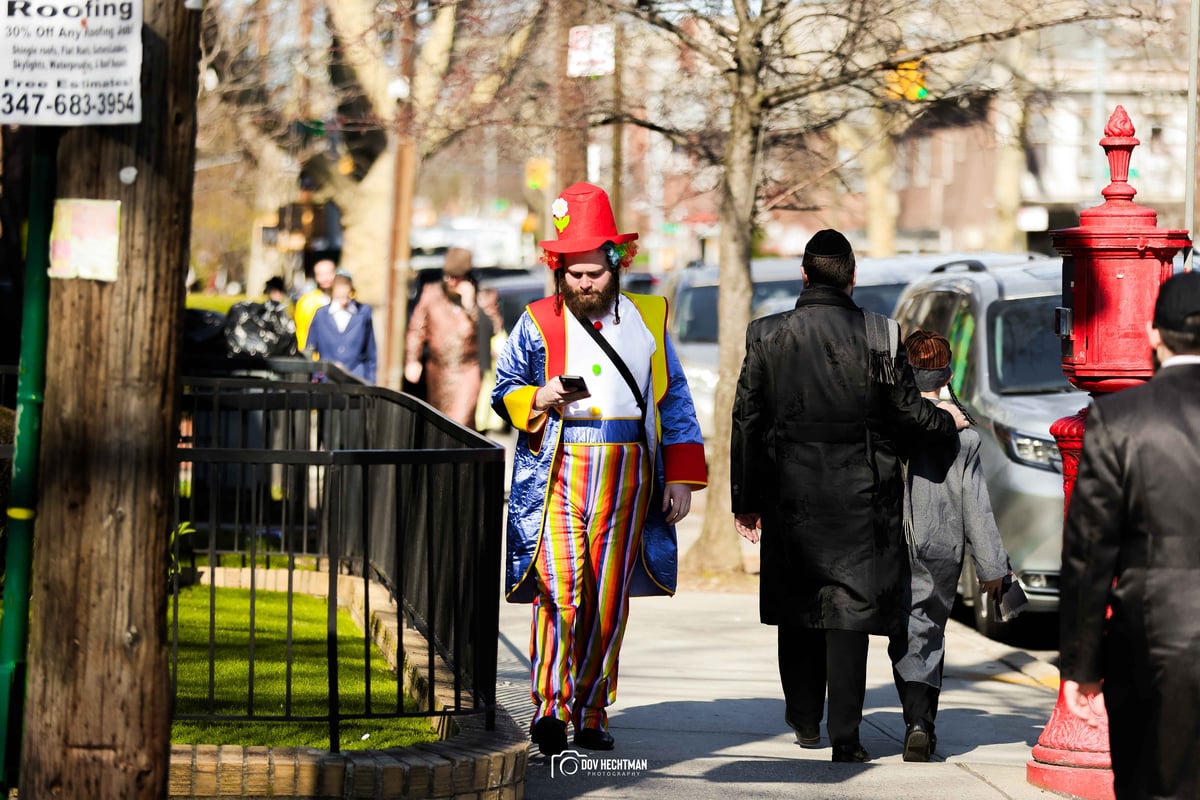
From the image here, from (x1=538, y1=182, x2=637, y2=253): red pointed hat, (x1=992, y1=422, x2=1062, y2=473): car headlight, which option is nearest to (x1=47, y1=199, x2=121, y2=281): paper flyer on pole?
(x1=538, y1=182, x2=637, y2=253): red pointed hat

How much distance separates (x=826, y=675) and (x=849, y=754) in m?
0.31

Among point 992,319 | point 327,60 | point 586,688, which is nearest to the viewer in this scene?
point 586,688

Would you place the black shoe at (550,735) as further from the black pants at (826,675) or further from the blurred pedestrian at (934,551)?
the blurred pedestrian at (934,551)

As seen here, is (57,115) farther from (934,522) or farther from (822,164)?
(822,164)

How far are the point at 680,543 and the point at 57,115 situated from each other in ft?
32.1

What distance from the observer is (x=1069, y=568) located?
4.21 m

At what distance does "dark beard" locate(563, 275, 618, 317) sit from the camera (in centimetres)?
650

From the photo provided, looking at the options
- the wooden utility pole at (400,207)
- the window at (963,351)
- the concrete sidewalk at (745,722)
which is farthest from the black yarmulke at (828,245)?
the wooden utility pole at (400,207)

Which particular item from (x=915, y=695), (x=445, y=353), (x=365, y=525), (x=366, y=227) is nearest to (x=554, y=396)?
(x=365, y=525)

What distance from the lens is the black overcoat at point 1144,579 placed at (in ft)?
13.5

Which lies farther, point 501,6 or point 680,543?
point 680,543

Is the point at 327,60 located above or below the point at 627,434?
above

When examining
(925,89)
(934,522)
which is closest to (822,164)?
(925,89)

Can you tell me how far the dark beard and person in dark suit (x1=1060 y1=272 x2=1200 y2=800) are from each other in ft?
8.37
